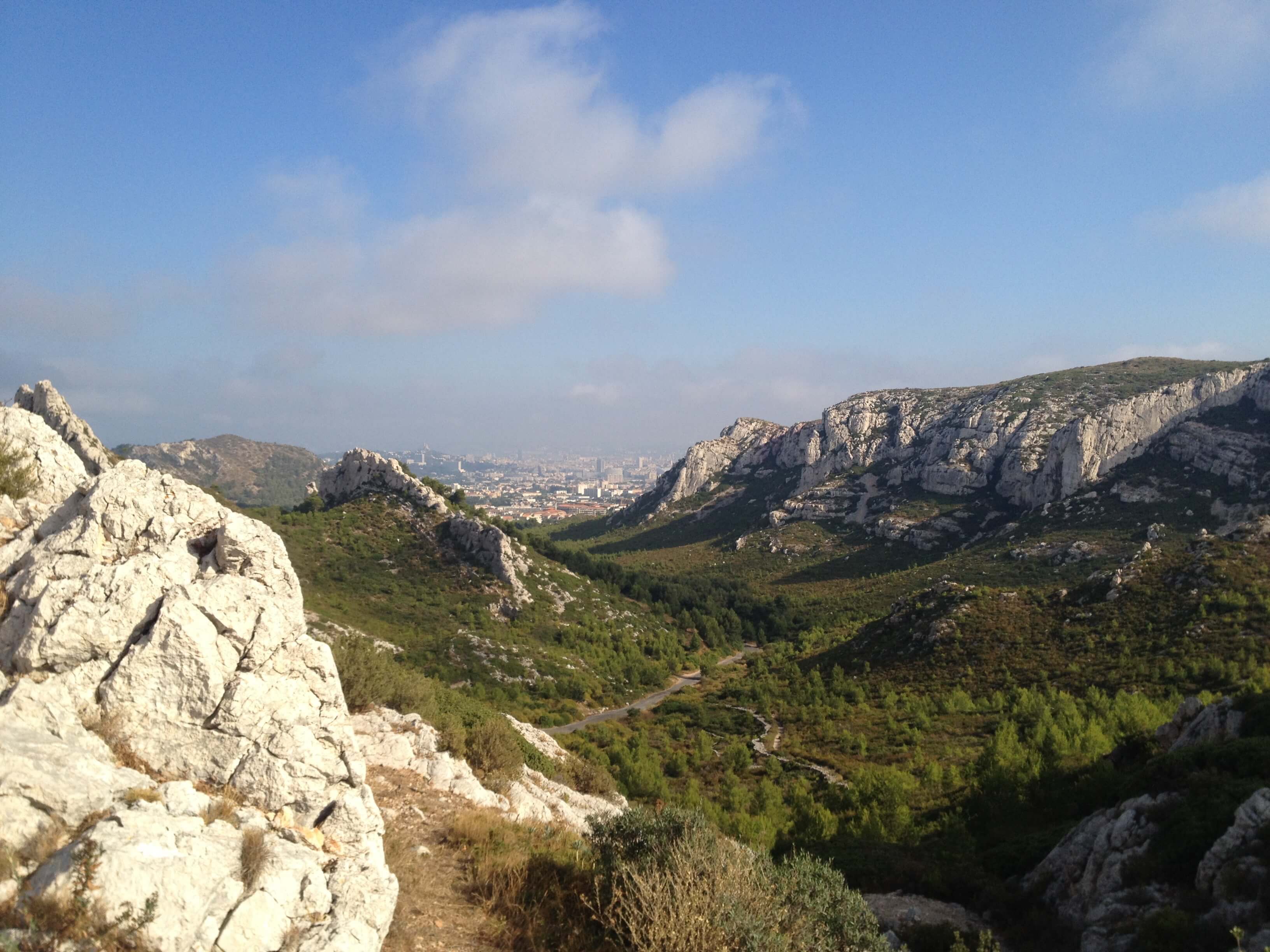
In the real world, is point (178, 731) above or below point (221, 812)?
above

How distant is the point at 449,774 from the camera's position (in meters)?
13.7

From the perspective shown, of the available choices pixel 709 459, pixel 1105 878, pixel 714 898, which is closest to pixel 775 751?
pixel 1105 878

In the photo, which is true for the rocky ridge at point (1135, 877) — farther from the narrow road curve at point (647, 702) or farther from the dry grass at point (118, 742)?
the narrow road curve at point (647, 702)

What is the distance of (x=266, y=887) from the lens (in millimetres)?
5941

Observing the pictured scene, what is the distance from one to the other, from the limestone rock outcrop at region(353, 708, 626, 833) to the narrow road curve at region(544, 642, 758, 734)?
60.0 feet

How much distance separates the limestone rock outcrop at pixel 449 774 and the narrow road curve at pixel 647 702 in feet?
60.0

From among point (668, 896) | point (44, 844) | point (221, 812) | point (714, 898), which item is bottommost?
point (714, 898)

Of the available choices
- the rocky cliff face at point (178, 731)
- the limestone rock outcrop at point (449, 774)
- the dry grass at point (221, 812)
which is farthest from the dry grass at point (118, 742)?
the limestone rock outcrop at point (449, 774)

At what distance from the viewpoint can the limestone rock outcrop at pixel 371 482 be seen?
67.7m

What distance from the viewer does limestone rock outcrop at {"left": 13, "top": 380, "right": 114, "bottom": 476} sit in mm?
42219

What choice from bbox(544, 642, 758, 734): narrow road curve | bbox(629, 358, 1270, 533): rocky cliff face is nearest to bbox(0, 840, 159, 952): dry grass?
bbox(544, 642, 758, 734): narrow road curve

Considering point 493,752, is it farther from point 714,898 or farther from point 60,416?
point 60,416

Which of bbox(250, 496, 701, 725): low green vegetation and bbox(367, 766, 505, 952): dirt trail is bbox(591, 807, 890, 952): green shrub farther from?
bbox(250, 496, 701, 725): low green vegetation

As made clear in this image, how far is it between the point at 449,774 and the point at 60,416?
51842 millimetres
